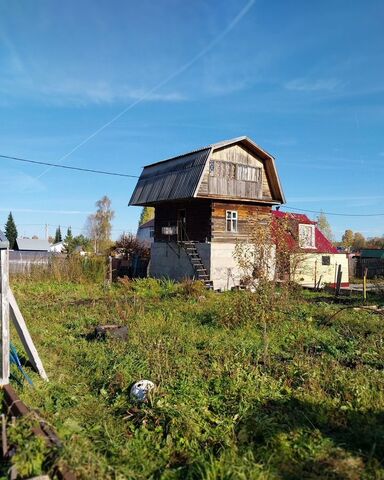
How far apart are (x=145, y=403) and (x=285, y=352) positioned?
3.34 metres

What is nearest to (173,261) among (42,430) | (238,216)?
(238,216)

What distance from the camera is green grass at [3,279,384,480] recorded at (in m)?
3.73

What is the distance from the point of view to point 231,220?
23.2 meters

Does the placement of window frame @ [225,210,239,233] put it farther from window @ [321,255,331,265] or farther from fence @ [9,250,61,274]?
window @ [321,255,331,265]

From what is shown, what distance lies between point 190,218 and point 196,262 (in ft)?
9.36

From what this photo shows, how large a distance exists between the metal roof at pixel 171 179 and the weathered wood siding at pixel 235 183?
Result: 549 millimetres

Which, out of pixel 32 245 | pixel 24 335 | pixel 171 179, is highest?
pixel 171 179

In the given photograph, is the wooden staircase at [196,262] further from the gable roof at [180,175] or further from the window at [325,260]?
the window at [325,260]

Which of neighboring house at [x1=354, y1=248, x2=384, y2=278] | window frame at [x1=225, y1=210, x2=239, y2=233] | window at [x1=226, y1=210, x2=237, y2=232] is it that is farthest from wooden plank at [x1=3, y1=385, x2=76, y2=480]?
neighboring house at [x1=354, y1=248, x2=384, y2=278]

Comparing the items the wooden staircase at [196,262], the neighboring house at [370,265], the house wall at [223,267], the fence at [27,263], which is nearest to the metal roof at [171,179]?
the wooden staircase at [196,262]

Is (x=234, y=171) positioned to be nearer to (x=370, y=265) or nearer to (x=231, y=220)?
(x=231, y=220)

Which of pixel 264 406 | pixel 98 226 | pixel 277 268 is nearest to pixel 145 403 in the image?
pixel 264 406

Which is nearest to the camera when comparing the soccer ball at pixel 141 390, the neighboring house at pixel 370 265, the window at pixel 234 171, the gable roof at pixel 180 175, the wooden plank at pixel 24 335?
the soccer ball at pixel 141 390

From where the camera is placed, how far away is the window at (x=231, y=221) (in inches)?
909
